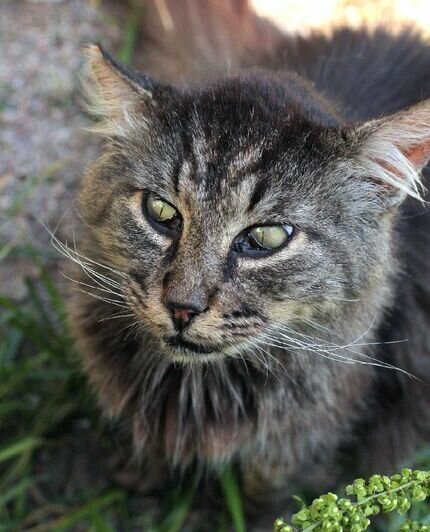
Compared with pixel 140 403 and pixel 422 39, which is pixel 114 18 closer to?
pixel 422 39

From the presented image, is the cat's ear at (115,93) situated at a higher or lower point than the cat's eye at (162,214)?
higher

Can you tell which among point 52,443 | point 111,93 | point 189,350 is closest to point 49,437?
point 52,443

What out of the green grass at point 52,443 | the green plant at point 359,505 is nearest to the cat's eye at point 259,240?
the green plant at point 359,505

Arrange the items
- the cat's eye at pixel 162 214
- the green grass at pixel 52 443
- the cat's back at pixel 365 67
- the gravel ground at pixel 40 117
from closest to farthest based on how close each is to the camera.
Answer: the cat's eye at pixel 162 214
the cat's back at pixel 365 67
the green grass at pixel 52 443
the gravel ground at pixel 40 117

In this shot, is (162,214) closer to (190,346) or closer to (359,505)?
(190,346)

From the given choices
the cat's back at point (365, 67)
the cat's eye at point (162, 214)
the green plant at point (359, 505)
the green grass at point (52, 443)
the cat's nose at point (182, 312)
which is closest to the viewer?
the green plant at point (359, 505)

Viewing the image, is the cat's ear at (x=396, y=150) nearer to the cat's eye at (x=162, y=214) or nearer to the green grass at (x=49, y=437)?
the cat's eye at (x=162, y=214)

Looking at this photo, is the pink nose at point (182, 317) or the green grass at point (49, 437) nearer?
the pink nose at point (182, 317)
